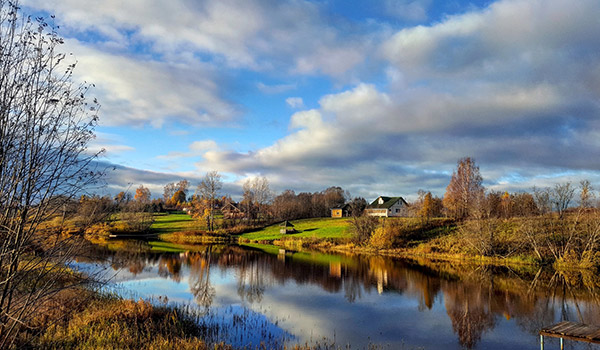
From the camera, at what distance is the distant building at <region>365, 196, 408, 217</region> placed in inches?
3602

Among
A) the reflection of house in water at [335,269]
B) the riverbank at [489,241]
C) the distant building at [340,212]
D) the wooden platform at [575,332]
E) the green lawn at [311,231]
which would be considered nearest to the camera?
the wooden platform at [575,332]

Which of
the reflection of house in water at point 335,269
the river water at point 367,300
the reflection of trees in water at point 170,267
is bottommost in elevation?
the reflection of trees in water at point 170,267

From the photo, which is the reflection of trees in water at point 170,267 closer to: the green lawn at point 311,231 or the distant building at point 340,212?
the green lawn at point 311,231

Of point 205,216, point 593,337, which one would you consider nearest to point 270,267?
point 593,337

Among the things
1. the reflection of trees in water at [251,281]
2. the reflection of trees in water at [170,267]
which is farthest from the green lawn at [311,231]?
the reflection of trees in water at [170,267]

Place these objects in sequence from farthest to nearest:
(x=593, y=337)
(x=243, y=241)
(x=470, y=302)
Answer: (x=243, y=241) → (x=470, y=302) → (x=593, y=337)

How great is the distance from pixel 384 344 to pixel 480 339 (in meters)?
4.33

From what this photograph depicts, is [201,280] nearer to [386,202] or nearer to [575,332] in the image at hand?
[575,332]

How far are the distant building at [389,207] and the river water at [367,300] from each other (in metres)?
54.8

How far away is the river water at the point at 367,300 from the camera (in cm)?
1459

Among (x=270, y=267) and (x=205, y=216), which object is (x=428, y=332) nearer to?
(x=270, y=267)

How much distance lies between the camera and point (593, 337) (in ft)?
32.3

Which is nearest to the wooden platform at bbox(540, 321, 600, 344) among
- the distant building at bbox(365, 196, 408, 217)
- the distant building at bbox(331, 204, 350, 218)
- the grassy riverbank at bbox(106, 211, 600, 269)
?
the grassy riverbank at bbox(106, 211, 600, 269)

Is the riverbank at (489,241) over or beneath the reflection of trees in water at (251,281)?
over
